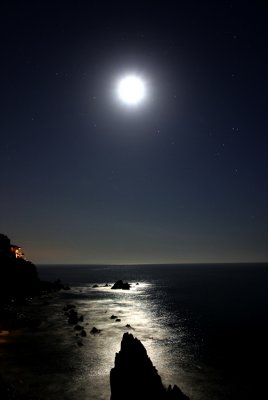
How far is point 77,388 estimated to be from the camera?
32.9 m

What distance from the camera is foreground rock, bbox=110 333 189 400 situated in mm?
25344

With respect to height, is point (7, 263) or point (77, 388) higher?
point (7, 263)

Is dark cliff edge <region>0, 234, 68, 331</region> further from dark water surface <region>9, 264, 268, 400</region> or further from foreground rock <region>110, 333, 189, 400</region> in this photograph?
foreground rock <region>110, 333, 189, 400</region>

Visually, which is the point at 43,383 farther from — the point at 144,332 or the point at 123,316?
the point at 123,316

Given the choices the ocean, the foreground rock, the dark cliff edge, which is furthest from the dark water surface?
the dark cliff edge

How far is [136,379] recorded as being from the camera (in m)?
26.5

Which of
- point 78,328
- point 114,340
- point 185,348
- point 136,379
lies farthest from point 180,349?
point 136,379

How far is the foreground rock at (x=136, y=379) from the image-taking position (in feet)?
83.1

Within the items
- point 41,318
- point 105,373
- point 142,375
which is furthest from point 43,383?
point 41,318

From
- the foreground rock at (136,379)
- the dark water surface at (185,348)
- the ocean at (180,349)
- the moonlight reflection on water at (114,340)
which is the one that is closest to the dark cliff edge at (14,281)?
the ocean at (180,349)

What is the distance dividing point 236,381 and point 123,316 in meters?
44.0

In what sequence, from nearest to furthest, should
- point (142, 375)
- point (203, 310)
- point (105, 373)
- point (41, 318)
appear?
point (142, 375) → point (105, 373) → point (41, 318) → point (203, 310)

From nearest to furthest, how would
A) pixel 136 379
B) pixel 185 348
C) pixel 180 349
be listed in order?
pixel 136 379, pixel 180 349, pixel 185 348

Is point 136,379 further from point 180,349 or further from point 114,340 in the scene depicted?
point 114,340
